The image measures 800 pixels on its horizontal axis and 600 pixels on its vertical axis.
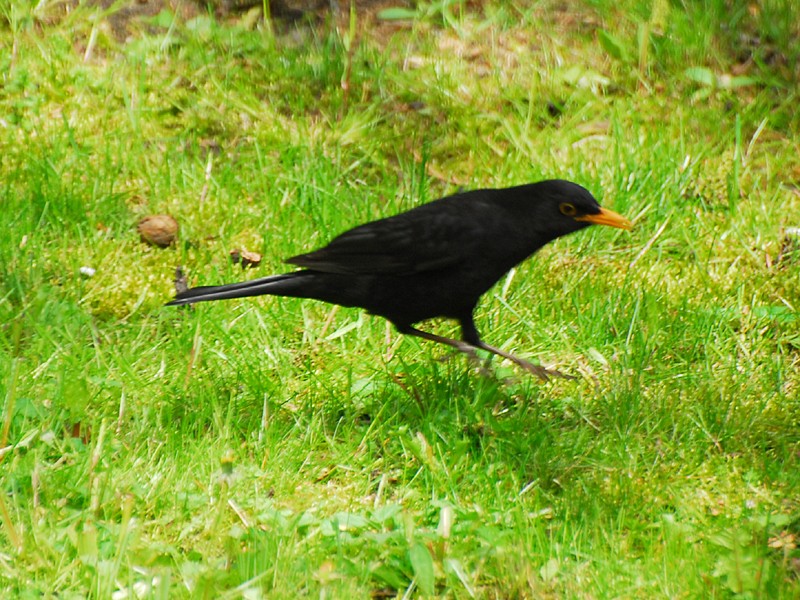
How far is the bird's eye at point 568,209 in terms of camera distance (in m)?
4.22

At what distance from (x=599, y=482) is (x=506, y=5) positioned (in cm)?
392

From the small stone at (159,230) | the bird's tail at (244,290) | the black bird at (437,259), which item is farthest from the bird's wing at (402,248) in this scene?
the small stone at (159,230)

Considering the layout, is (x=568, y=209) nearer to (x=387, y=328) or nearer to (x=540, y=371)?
(x=540, y=371)

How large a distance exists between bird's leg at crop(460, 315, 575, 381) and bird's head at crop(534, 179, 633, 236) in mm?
502

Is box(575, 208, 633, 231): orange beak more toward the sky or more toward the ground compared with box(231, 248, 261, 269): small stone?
more toward the sky

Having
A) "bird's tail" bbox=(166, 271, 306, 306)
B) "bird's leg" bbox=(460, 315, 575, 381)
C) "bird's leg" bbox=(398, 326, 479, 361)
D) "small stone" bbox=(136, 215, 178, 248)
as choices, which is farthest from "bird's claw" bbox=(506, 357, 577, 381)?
"small stone" bbox=(136, 215, 178, 248)

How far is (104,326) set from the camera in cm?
439

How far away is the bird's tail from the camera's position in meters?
4.02

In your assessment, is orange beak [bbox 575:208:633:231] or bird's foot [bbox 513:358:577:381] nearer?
bird's foot [bbox 513:358:577:381]

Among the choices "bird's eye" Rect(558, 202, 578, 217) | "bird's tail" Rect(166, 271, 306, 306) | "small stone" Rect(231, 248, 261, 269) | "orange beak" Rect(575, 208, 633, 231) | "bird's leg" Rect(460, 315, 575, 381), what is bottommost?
"small stone" Rect(231, 248, 261, 269)

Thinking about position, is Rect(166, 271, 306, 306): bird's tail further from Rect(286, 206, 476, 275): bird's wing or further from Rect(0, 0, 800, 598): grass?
Rect(0, 0, 800, 598): grass

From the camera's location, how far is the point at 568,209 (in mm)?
4234

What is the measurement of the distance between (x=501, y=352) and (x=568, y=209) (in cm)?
63

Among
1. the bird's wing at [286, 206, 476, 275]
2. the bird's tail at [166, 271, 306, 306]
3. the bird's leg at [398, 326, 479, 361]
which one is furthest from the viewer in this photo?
the bird's leg at [398, 326, 479, 361]
